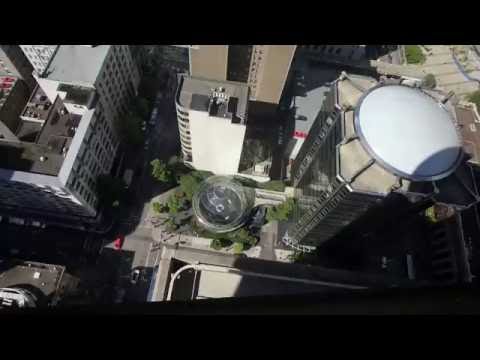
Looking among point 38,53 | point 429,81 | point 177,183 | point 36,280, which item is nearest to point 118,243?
point 36,280

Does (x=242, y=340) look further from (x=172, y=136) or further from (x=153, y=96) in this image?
(x=153, y=96)

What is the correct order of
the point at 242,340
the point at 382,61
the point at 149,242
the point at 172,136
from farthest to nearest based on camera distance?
the point at 382,61, the point at 172,136, the point at 149,242, the point at 242,340

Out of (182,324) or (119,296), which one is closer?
(182,324)

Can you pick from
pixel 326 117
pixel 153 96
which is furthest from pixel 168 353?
pixel 153 96

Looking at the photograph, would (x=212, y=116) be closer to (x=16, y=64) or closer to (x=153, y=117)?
(x=153, y=117)

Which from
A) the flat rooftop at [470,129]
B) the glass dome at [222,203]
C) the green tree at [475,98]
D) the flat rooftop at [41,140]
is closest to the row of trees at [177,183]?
the glass dome at [222,203]

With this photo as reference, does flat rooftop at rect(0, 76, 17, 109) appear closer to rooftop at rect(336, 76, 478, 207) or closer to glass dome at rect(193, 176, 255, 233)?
glass dome at rect(193, 176, 255, 233)
